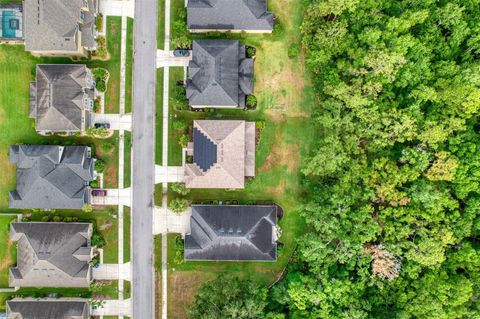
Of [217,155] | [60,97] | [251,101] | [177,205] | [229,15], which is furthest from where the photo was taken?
[251,101]

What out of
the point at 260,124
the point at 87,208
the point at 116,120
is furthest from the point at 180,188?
the point at 260,124

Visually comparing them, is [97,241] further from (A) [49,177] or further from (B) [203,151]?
(B) [203,151]

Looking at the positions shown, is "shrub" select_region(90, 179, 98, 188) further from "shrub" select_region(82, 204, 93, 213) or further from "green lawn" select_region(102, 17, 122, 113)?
"green lawn" select_region(102, 17, 122, 113)

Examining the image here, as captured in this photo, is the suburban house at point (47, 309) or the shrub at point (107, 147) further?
the shrub at point (107, 147)

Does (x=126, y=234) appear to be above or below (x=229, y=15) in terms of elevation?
below

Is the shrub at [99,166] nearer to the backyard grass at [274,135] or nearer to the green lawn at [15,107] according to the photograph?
the green lawn at [15,107]

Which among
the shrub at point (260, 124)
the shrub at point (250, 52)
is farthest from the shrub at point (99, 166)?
the shrub at point (250, 52)

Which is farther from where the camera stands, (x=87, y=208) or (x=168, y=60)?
(x=168, y=60)

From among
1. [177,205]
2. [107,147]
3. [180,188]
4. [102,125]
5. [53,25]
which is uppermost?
[53,25]
